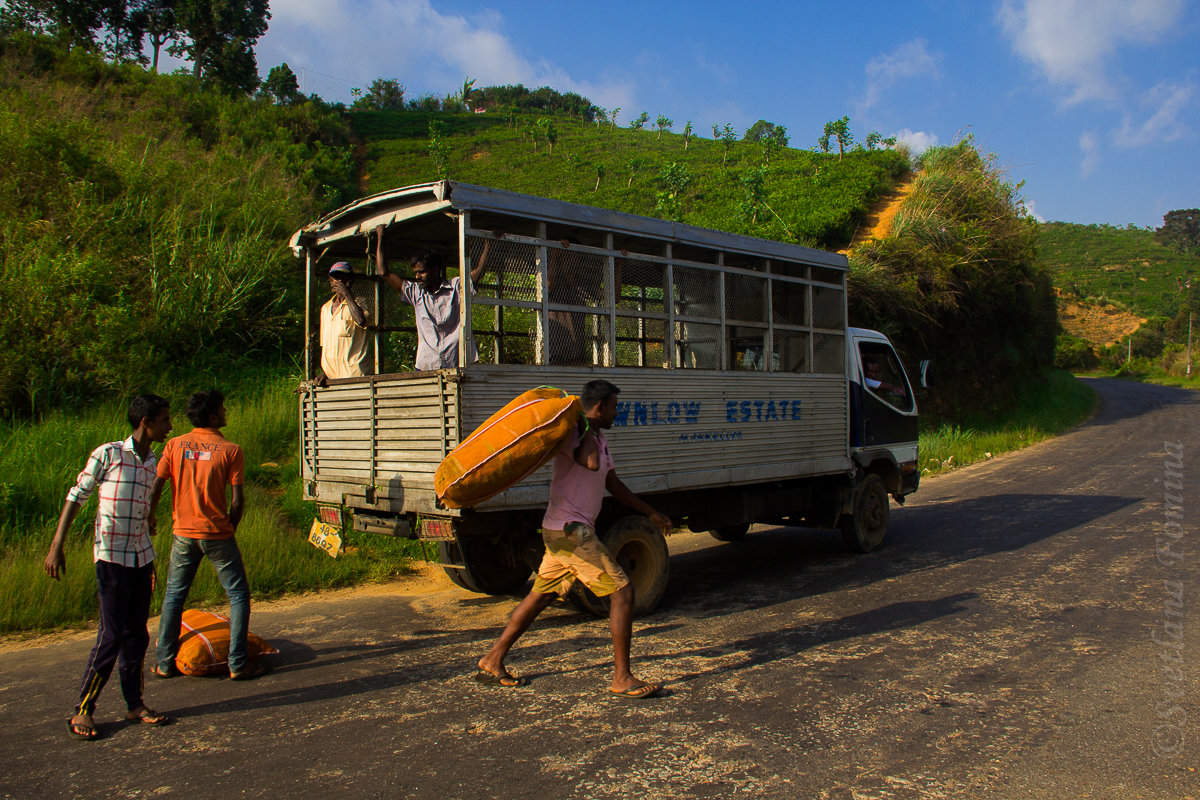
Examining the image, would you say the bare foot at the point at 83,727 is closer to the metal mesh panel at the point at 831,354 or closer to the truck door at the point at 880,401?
the metal mesh panel at the point at 831,354

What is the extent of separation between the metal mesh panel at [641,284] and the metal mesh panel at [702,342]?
29cm

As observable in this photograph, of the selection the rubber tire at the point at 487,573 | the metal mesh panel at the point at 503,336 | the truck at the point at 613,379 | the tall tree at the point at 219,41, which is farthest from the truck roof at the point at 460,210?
the tall tree at the point at 219,41

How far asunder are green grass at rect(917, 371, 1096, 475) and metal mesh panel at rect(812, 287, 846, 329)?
5.31m

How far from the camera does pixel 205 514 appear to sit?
14.0 feet

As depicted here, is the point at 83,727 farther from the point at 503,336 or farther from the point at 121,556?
the point at 503,336

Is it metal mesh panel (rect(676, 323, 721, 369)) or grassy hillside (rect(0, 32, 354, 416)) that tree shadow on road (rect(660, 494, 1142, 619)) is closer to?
metal mesh panel (rect(676, 323, 721, 369))

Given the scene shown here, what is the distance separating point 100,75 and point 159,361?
737 inches

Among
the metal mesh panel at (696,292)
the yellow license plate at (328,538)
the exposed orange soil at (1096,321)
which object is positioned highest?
the exposed orange soil at (1096,321)

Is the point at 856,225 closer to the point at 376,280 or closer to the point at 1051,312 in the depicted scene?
the point at 1051,312

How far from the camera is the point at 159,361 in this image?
1012 cm

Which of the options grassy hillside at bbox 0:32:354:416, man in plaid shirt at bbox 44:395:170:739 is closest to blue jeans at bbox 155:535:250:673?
man in plaid shirt at bbox 44:395:170:739

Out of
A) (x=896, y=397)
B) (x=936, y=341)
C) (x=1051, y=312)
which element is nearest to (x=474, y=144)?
(x=1051, y=312)

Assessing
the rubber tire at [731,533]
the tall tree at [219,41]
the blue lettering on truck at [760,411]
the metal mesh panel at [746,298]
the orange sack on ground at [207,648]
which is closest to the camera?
the orange sack on ground at [207,648]

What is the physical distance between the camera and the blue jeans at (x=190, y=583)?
434 centimetres
